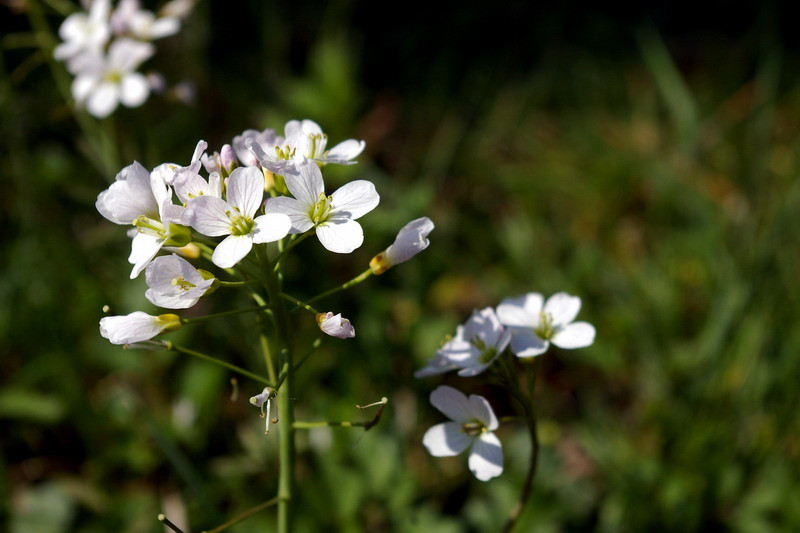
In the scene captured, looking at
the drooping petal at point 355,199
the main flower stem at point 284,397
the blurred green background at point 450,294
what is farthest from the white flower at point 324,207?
the blurred green background at point 450,294

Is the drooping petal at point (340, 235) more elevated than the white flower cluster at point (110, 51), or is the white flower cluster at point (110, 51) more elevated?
the white flower cluster at point (110, 51)

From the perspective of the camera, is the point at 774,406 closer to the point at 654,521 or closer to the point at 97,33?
the point at 654,521

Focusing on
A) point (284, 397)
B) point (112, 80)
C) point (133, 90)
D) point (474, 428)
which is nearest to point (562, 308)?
point (474, 428)

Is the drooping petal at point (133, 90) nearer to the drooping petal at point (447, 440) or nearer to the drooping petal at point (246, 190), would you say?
the drooping petal at point (246, 190)

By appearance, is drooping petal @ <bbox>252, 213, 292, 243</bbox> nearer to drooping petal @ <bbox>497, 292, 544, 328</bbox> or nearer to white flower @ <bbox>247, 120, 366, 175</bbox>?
white flower @ <bbox>247, 120, 366, 175</bbox>

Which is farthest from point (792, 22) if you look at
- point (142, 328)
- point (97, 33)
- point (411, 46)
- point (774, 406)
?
point (142, 328)

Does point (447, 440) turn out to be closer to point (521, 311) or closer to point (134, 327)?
point (521, 311)
